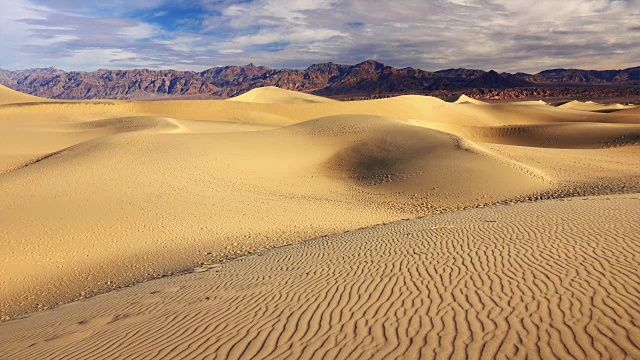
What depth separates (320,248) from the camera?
11586 millimetres

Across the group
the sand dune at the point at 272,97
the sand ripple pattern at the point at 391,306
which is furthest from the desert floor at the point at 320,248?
the sand dune at the point at 272,97

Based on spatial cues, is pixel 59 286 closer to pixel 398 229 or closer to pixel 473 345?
pixel 398 229

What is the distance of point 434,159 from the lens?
77.1ft

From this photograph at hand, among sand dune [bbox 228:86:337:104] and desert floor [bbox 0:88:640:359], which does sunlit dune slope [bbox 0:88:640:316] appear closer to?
desert floor [bbox 0:88:640:359]

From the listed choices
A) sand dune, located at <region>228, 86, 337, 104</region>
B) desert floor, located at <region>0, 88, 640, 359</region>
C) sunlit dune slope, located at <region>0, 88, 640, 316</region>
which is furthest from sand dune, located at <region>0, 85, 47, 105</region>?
desert floor, located at <region>0, 88, 640, 359</region>

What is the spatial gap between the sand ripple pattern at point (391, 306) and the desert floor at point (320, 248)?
0.04 meters

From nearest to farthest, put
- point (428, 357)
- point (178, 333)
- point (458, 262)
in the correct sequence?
1. point (428, 357)
2. point (178, 333)
3. point (458, 262)

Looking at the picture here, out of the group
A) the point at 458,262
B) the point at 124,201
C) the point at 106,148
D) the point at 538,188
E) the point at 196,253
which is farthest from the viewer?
the point at 106,148

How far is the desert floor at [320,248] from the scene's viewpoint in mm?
5457

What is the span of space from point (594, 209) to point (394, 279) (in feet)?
28.9

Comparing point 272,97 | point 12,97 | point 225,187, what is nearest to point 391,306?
point 225,187

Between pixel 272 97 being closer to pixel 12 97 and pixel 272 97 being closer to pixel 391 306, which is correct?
pixel 12 97

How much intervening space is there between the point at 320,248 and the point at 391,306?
5.42 m

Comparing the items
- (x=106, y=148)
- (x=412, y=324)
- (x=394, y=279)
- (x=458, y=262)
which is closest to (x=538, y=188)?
(x=458, y=262)
